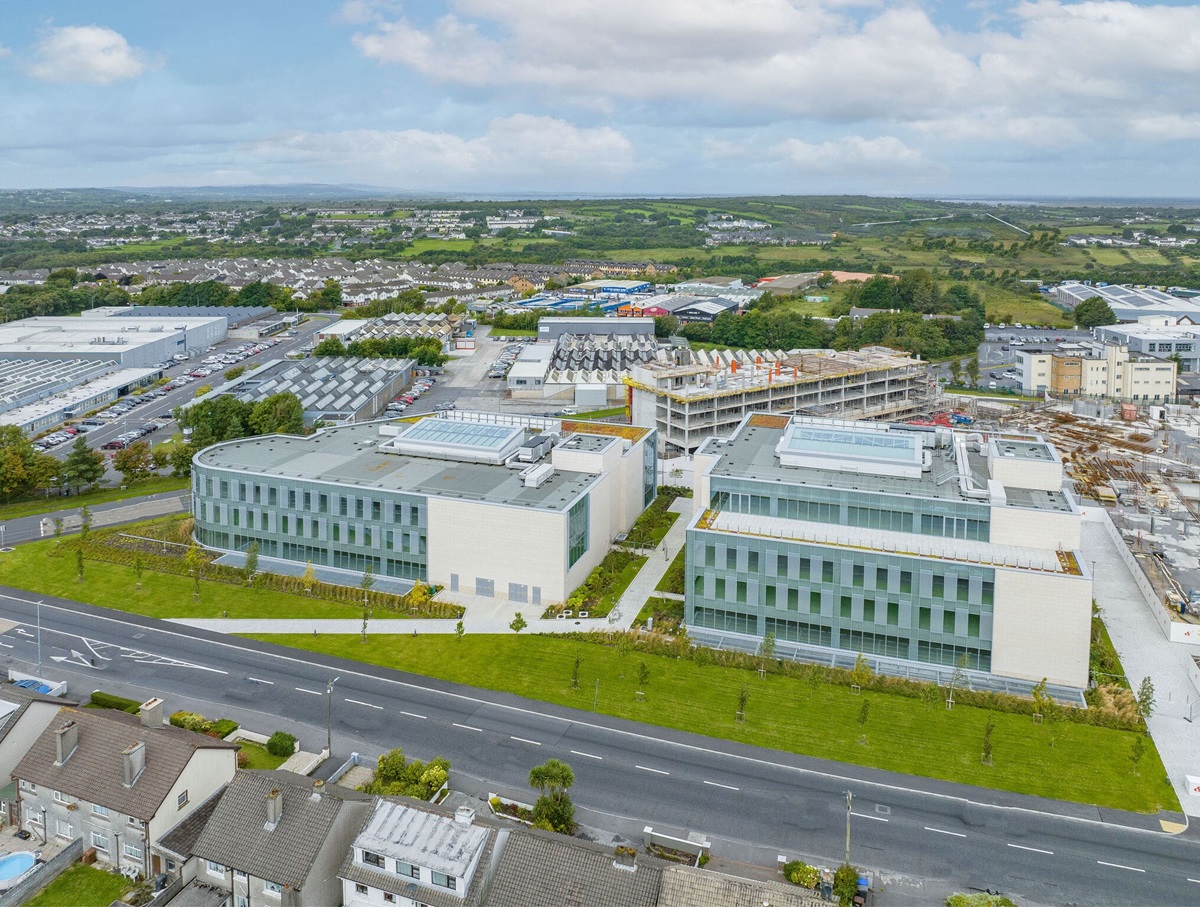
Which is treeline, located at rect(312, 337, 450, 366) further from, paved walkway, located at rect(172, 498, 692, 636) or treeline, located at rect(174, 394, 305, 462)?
paved walkway, located at rect(172, 498, 692, 636)

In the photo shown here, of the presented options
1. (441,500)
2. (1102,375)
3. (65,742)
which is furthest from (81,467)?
(1102,375)

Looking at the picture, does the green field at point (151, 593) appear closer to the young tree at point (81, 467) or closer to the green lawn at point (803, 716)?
the green lawn at point (803, 716)

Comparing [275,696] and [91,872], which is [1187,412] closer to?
[275,696]

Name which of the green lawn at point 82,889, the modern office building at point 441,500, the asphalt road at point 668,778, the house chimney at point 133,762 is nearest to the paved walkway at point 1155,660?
the asphalt road at point 668,778

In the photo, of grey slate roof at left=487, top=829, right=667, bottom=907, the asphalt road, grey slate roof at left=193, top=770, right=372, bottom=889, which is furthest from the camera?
the asphalt road

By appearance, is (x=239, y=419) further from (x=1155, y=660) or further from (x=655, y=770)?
(x=1155, y=660)

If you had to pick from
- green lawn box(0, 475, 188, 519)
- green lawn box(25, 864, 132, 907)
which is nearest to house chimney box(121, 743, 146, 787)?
green lawn box(25, 864, 132, 907)

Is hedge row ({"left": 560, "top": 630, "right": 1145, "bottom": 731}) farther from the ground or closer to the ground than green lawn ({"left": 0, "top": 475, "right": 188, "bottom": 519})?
closer to the ground

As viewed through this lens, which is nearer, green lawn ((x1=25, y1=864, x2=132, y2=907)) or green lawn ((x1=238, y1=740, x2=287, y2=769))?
green lawn ((x1=25, y1=864, x2=132, y2=907))

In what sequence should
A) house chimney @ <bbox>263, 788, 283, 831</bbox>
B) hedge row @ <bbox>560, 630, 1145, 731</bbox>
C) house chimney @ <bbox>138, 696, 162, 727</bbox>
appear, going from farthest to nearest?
1. hedge row @ <bbox>560, 630, 1145, 731</bbox>
2. house chimney @ <bbox>138, 696, 162, 727</bbox>
3. house chimney @ <bbox>263, 788, 283, 831</bbox>

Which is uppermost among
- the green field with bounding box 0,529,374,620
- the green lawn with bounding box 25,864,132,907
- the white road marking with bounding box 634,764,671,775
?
the green field with bounding box 0,529,374,620
